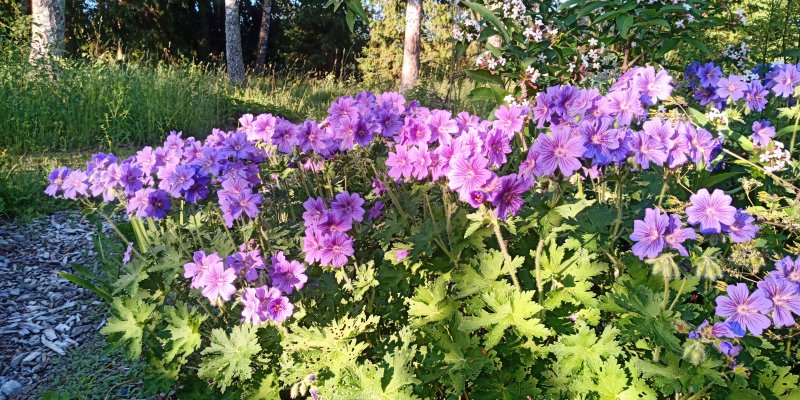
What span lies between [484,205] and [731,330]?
0.67 metres

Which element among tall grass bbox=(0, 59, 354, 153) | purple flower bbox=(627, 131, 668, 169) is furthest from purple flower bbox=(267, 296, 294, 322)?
tall grass bbox=(0, 59, 354, 153)

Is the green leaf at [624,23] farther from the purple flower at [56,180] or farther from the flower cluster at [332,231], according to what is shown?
the purple flower at [56,180]

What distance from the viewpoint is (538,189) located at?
5.87ft

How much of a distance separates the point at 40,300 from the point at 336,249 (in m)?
2.14

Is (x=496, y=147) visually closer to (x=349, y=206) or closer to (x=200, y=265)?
(x=349, y=206)

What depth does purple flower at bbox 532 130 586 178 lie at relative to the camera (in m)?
1.46

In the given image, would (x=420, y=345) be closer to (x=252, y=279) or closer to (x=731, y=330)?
(x=252, y=279)

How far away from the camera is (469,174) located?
60.6 inches

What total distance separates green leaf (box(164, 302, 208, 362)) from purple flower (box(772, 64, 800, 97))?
229 cm

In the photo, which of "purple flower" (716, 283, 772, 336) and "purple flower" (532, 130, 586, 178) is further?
"purple flower" (532, 130, 586, 178)

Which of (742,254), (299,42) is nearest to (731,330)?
(742,254)

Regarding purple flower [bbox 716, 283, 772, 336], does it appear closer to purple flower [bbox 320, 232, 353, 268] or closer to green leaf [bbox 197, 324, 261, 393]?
purple flower [bbox 320, 232, 353, 268]

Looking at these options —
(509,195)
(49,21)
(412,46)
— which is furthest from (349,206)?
(412,46)

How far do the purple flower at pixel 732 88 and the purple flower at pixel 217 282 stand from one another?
1896mm
